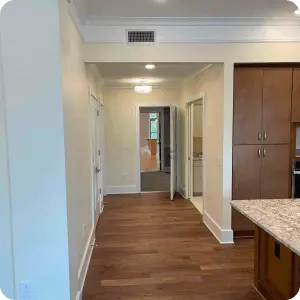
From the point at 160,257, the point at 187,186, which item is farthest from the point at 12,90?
the point at 187,186

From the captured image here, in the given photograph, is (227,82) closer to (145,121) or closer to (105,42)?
(105,42)

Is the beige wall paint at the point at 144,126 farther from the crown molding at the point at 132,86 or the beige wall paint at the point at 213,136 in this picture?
the beige wall paint at the point at 213,136

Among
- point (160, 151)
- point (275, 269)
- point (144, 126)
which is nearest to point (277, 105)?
point (275, 269)

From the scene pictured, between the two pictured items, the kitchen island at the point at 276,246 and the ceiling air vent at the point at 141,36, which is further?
the ceiling air vent at the point at 141,36

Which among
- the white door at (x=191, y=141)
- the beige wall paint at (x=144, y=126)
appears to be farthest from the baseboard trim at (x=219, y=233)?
the beige wall paint at (x=144, y=126)

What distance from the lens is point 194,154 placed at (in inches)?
243

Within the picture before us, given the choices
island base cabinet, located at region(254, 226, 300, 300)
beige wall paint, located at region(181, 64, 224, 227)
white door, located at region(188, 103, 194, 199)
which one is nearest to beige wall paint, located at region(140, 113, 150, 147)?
white door, located at region(188, 103, 194, 199)

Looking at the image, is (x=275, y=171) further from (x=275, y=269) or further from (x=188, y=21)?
(x=188, y=21)

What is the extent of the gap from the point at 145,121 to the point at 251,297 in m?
13.5

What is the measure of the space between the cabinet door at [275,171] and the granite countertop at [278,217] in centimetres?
147

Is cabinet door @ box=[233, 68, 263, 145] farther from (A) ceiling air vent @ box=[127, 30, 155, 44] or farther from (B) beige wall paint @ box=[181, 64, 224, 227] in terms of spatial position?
(A) ceiling air vent @ box=[127, 30, 155, 44]

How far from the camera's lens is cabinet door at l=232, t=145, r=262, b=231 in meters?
3.87

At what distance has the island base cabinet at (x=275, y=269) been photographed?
6.91ft

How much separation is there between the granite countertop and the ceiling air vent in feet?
7.35
